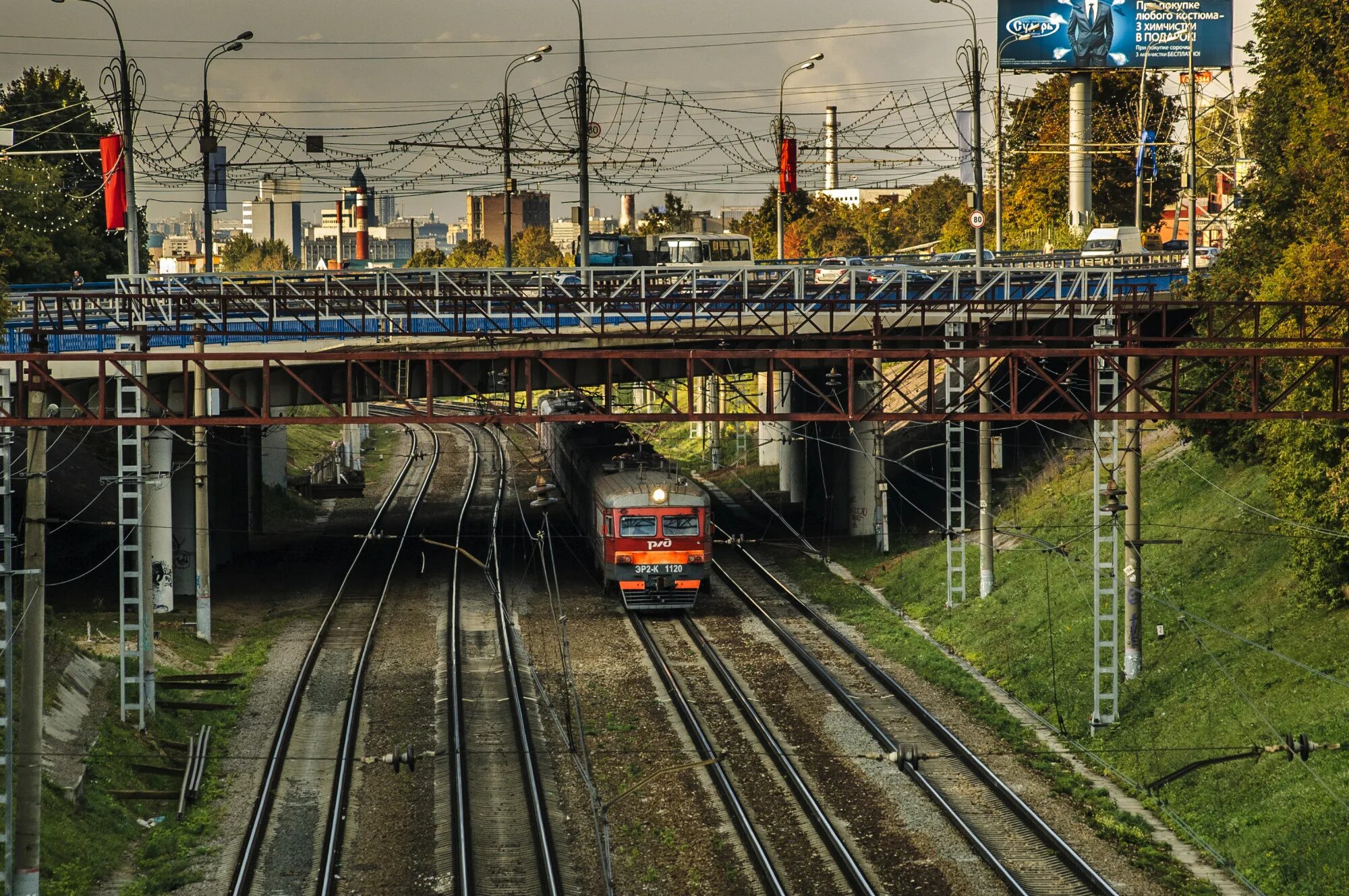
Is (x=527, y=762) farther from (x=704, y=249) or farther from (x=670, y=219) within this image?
(x=670, y=219)

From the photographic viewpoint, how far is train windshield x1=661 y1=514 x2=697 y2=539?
3359 centimetres

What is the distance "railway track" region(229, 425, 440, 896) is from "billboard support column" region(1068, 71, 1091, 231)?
1684 inches

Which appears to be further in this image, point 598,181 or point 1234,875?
point 598,181

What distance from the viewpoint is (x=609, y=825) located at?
2061 centimetres

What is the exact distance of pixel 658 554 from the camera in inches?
1339

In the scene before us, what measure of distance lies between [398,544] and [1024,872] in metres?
29.9

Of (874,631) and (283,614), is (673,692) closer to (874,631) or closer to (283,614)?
(874,631)

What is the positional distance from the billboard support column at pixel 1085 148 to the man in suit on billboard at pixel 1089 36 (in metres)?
2.08

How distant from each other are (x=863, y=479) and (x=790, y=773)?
22.5 meters

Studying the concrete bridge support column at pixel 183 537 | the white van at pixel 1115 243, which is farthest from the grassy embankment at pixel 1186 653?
the white van at pixel 1115 243

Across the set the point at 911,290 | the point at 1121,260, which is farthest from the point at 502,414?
the point at 1121,260

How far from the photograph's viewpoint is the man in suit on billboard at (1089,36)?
6844 centimetres

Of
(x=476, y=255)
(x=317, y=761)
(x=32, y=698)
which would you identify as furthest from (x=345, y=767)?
(x=476, y=255)

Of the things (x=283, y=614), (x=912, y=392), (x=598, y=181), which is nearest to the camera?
(x=283, y=614)
